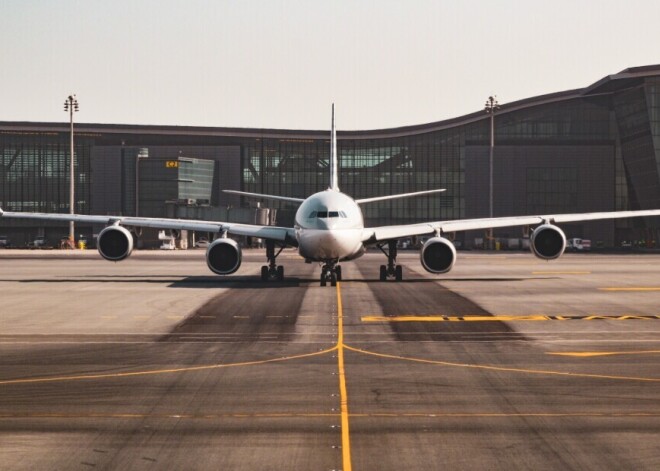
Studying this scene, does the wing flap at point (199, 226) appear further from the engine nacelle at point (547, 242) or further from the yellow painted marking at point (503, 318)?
the yellow painted marking at point (503, 318)

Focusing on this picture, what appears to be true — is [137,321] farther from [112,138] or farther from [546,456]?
[112,138]

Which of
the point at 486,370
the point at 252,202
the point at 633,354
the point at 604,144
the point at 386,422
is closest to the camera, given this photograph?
the point at 386,422

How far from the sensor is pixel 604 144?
567 ft

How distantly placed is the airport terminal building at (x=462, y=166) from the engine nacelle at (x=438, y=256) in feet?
371

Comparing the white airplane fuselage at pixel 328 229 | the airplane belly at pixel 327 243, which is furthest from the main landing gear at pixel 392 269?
the airplane belly at pixel 327 243

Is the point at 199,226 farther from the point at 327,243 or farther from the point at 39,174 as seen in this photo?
the point at 39,174

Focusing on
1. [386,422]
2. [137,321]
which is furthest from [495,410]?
[137,321]

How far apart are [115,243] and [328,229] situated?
12833mm

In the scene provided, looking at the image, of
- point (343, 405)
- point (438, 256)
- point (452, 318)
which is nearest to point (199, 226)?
point (438, 256)

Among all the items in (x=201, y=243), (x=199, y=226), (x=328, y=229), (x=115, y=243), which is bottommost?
(x=201, y=243)

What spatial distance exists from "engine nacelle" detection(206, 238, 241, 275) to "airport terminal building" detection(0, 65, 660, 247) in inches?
4493

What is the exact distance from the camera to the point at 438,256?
4644 cm

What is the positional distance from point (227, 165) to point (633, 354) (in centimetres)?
17810

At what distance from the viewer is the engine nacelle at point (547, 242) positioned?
4834cm
